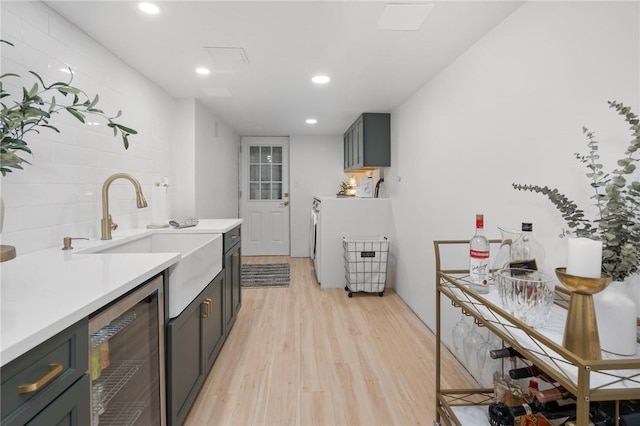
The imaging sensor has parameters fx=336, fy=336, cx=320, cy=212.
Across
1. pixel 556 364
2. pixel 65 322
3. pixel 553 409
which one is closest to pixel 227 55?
pixel 65 322

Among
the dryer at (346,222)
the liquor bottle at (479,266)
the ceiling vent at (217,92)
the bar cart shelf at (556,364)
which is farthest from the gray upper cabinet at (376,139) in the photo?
the liquor bottle at (479,266)

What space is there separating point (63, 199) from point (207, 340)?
114 centimetres

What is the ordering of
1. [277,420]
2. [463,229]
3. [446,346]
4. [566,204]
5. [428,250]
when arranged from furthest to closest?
[428,250]
[446,346]
[463,229]
[277,420]
[566,204]

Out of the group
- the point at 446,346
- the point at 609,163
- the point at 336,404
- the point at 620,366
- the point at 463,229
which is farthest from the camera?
the point at 446,346

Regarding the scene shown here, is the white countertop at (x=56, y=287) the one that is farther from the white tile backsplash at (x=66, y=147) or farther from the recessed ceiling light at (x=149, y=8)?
the recessed ceiling light at (x=149, y=8)

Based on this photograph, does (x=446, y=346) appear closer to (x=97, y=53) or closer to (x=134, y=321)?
(x=134, y=321)

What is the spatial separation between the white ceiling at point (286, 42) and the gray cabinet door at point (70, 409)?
1765mm

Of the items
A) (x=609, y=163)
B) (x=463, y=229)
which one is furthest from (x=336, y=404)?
(x=609, y=163)

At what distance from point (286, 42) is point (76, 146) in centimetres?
142

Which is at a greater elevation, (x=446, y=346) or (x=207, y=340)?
(x=207, y=340)

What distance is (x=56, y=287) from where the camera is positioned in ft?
3.39

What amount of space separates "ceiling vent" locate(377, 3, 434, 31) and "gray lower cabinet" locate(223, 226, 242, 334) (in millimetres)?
1751

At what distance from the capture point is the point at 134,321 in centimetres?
124

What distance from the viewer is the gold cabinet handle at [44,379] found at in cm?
71
